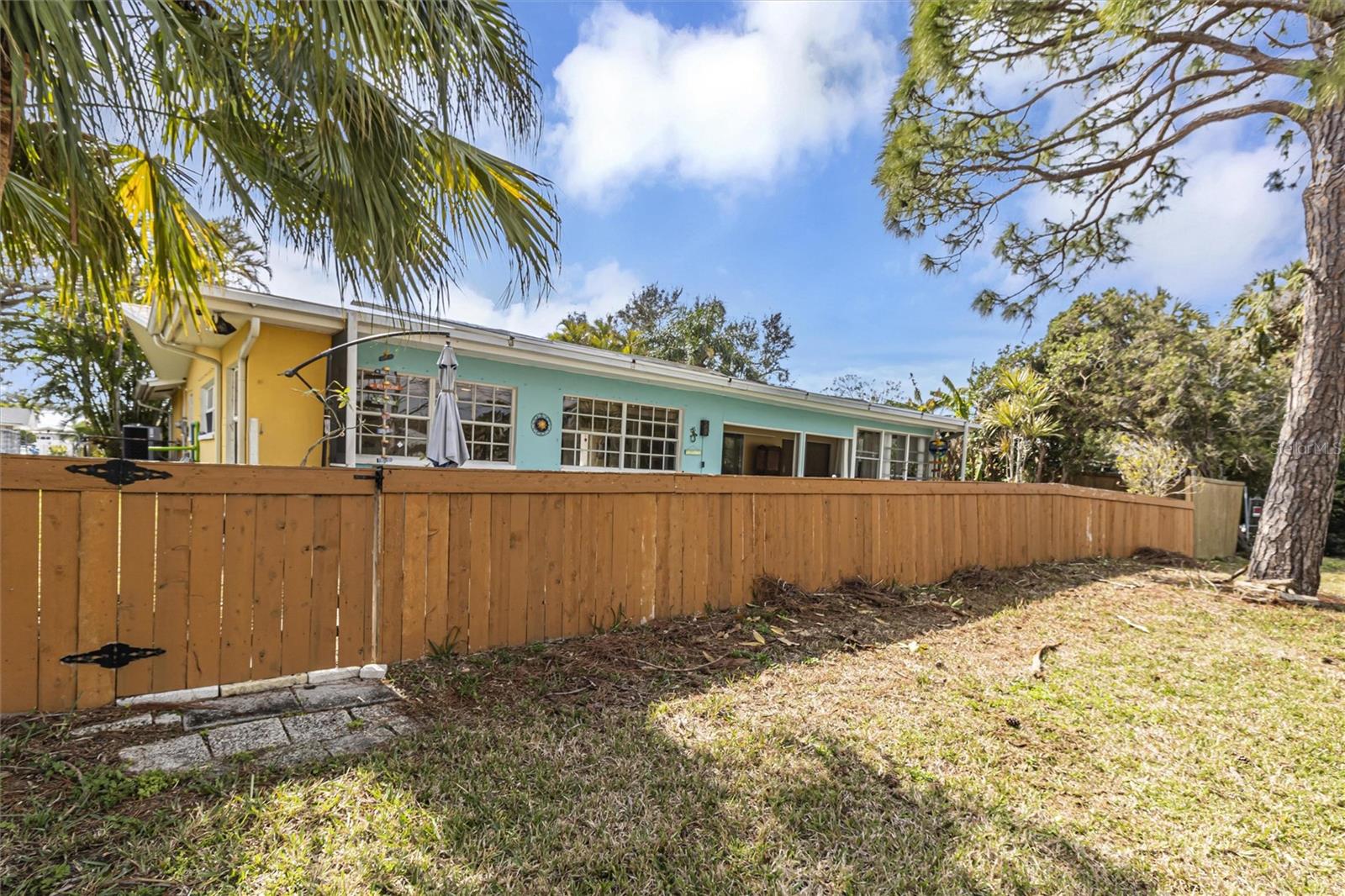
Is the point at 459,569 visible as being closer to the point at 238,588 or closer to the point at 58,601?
the point at 238,588

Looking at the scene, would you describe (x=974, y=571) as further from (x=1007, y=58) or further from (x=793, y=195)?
(x=793, y=195)

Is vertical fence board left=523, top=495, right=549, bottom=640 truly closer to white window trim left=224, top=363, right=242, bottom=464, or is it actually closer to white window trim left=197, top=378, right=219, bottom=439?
white window trim left=224, top=363, right=242, bottom=464

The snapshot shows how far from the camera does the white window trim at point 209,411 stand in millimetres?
7967

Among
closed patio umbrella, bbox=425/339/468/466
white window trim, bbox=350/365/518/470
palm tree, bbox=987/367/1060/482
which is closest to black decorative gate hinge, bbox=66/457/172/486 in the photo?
closed patio umbrella, bbox=425/339/468/466

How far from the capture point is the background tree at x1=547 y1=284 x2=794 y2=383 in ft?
83.9

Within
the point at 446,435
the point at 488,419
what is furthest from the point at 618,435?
the point at 446,435

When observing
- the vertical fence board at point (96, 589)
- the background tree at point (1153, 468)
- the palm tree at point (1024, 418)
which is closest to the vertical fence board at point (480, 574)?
the vertical fence board at point (96, 589)

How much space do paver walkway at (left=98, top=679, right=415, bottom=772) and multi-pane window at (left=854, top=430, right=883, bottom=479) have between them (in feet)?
38.4

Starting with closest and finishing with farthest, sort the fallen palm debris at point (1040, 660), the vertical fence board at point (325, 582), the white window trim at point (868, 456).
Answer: the vertical fence board at point (325, 582) → the fallen palm debris at point (1040, 660) → the white window trim at point (868, 456)

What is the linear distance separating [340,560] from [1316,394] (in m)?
9.21

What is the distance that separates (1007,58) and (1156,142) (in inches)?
86.6

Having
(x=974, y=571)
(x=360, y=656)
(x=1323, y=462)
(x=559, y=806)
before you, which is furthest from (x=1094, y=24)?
(x=360, y=656)

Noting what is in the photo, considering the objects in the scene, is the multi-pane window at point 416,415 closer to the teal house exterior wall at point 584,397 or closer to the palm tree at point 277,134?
the teal house exterior wall at point 584,397

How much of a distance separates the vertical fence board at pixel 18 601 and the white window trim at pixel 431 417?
11.7 feet
